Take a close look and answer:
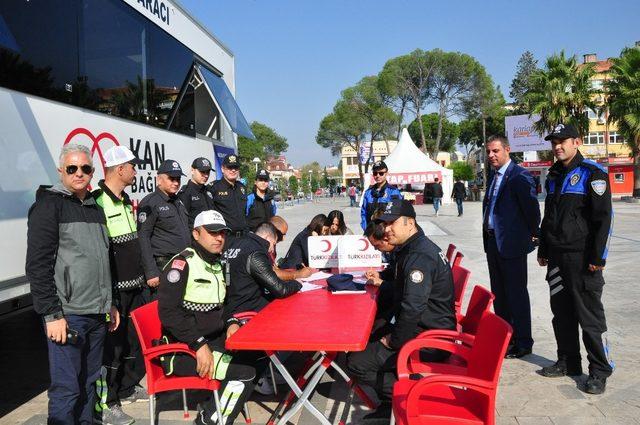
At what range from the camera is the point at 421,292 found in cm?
288

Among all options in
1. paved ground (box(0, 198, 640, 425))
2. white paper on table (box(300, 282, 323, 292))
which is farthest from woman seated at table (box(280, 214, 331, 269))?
paved ground (box(0, 198, 640, 425))

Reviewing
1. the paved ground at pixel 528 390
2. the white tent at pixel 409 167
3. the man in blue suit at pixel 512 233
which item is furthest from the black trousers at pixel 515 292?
the white tent at pixel 409 167

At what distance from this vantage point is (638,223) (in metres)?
16.2

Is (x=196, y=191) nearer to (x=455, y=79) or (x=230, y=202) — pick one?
(x=230, y=202)

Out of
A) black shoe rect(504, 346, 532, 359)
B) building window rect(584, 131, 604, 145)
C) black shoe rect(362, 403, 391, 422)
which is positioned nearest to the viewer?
black shoe rect(362, 403, 391, 422)

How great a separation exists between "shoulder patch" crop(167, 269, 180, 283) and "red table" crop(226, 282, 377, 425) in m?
0.49

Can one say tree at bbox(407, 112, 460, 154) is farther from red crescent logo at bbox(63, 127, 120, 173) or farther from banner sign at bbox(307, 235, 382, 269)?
red crescent logo at bbox(63, 127, 120, 173)

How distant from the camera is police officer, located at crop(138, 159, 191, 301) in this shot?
13.4ft

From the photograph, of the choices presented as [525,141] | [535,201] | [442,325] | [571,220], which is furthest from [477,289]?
[525,141]

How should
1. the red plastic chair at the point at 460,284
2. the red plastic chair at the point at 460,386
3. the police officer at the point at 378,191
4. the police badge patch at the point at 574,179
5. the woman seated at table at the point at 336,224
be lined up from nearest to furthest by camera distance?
1. the red plastic chair at the point at 460,386
2. the police badge patch at the point at 574,179
3. the red plastic chair at the point at 460,284
4. the woman seated at table at the point at 336,224
5. the police officer at the point at 378,191

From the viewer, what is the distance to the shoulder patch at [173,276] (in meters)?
2.89

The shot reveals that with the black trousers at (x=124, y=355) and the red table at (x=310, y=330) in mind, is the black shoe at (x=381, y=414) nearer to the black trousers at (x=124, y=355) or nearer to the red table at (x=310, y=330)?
the red table at (x=310, y=330)

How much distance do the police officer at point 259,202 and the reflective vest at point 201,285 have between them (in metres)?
4.05

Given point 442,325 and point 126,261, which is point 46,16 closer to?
point 126,261
